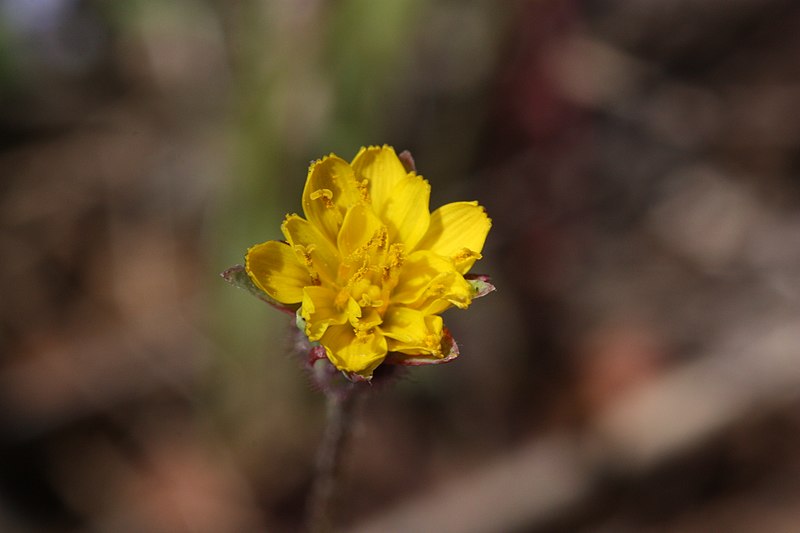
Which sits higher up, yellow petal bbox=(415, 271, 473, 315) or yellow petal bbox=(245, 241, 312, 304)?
yellow petal bbox=(245, 241, 312, 304)

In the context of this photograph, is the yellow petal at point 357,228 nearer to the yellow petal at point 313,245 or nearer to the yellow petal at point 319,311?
the yellow petal at point 313,245

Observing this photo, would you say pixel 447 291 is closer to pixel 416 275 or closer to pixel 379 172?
pixel 416 275

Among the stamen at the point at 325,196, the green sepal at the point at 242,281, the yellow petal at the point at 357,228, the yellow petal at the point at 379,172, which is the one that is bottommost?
the green sepal at the point at 242,281

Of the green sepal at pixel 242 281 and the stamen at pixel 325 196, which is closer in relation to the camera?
the green sepal at pixel 242 281

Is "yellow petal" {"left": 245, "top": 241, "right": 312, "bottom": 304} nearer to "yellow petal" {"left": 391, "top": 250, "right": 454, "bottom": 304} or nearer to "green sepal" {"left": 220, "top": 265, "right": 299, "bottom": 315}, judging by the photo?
"green sepal" {"left": 220, "top": 265, "right": 299, "bottom": 315}

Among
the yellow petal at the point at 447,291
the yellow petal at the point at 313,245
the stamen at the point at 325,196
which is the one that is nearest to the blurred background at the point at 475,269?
the yellow petal at the point at 313,245

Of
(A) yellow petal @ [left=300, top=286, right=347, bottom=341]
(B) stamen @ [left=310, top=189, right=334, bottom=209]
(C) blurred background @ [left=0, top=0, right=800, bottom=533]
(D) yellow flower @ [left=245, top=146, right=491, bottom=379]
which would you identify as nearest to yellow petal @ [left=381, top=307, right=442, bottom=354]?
(D) yellow flower @ [left=245, top=146, right=491, bottom=379]

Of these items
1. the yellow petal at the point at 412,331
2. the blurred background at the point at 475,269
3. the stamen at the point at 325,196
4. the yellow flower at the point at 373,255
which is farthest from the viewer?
the blurred background at the point at 475,269
